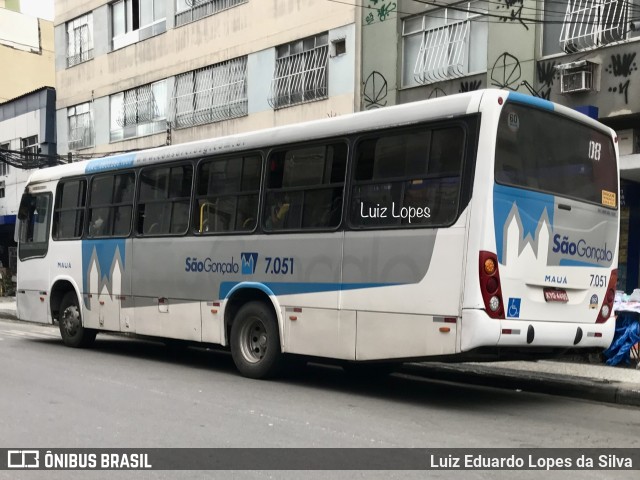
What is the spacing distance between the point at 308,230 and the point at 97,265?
15.6 feet

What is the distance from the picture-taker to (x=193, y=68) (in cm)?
2169

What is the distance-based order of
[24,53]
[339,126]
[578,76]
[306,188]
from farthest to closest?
1. [24,53]
2. [578,76]
3. [306,188]
4. [339,126]

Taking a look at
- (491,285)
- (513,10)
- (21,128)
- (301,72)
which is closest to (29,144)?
(21,128)

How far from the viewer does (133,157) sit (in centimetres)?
1136

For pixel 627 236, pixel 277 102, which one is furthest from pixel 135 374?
pixel 277 102

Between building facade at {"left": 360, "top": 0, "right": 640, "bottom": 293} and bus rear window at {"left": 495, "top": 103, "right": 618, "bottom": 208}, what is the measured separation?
418cm

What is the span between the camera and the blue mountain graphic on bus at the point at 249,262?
9.30 m

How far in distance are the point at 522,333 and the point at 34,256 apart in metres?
9.50

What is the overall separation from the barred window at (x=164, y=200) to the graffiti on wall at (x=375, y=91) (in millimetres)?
7032

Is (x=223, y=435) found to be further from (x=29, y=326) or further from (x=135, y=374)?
(x=29, y=326)

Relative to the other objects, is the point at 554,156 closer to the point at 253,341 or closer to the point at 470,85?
the point at 253,341

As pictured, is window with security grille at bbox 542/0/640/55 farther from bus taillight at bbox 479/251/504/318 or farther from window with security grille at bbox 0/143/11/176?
window with security grille at bbox 0/143/11/176

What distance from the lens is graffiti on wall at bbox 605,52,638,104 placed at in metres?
12.5

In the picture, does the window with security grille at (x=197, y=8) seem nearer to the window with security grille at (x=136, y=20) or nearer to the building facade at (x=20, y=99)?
the window with security grille at (x=136, y=20)
